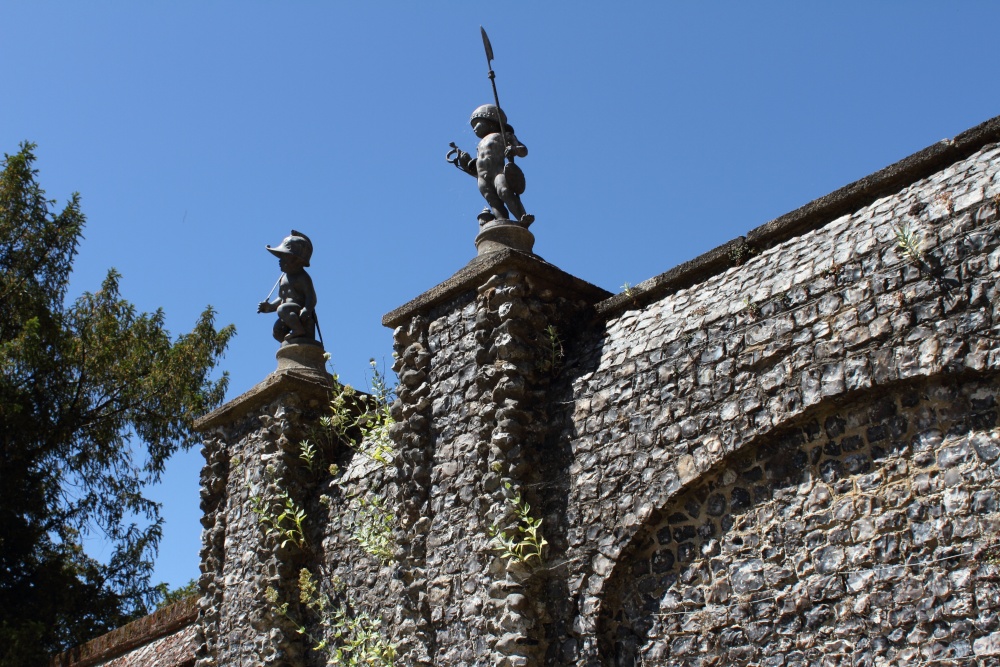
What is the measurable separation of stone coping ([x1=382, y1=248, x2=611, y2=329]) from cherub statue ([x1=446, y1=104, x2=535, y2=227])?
0.54 m

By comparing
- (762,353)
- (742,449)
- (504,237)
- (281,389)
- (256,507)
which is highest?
(504,237)

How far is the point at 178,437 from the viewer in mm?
17328

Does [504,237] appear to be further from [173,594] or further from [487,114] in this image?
[173,594]

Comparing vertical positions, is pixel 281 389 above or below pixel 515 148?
below

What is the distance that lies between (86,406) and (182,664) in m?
7.45

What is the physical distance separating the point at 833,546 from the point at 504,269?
313 centimetres

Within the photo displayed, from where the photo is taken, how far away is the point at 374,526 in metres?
8.21

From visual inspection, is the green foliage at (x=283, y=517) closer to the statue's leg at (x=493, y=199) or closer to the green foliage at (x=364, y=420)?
the green foliage at (x=364, y=420)

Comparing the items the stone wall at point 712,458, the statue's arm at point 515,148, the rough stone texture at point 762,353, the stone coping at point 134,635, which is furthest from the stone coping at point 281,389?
the rough stone texture at point 762,353

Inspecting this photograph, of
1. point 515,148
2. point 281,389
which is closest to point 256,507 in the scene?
point 281,389

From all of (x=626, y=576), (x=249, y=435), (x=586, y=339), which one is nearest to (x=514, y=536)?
(x=626, y=576)

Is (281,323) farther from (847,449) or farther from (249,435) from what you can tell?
(847,449)

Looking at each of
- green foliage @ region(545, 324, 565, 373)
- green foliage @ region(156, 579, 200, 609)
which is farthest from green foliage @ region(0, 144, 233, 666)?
green foliage @ region(545, 324, 565, 373)

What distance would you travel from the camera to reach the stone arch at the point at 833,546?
16.7ft
